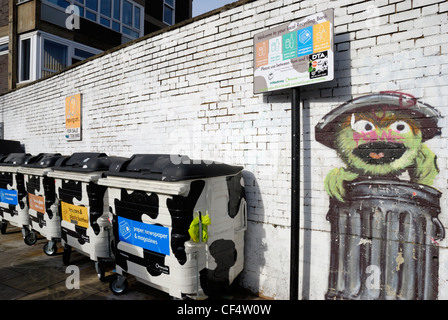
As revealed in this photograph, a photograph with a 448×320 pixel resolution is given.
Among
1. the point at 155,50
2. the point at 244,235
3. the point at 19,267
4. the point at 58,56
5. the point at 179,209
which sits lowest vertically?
the point at 19,267

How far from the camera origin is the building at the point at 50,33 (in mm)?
10297

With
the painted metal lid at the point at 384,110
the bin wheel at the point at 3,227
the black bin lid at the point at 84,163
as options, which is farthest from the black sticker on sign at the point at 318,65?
the bin wheel at the point at 3,227

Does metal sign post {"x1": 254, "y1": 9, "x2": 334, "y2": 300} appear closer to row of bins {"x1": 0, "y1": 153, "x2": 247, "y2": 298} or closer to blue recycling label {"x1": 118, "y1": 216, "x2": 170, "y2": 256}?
row of bins {"x1": 0, "y1": 153, "x2": 247, "y2": 298}

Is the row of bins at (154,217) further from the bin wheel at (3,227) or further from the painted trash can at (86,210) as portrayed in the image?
the bin wheel at (3,227)

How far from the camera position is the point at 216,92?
409 cm

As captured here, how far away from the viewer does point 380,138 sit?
2.94 m

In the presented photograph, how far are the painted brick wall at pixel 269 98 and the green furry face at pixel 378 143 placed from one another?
160 millimetres

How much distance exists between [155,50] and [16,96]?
6.92 m

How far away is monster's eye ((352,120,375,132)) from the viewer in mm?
2984

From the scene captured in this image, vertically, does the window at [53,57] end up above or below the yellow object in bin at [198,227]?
above

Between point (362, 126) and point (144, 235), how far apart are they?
2.59 meters

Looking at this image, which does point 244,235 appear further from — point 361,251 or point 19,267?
point 19,267

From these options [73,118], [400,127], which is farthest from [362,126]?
[73,118]

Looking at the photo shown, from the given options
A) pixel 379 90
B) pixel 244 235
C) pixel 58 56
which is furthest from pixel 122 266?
pixel 58 56
